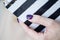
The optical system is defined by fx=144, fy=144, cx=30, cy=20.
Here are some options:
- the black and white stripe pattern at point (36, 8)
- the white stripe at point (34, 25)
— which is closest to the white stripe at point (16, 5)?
the black and white stripe pattern at point (36, 8)

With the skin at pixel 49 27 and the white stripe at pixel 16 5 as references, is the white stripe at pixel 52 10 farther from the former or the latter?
the white stripe at pixel 16 5

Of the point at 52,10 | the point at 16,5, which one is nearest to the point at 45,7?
the point at 52,10

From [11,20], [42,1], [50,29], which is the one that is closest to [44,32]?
[50,29]

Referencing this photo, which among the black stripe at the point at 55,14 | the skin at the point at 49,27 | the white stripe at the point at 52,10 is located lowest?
the skin at the point at 49,27

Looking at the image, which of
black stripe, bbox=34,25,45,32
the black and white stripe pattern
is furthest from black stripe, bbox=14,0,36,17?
black stripe, bbox=34,25,45,32

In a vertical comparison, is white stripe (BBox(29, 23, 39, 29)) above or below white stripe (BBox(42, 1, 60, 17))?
below

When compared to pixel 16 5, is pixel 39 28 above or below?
below

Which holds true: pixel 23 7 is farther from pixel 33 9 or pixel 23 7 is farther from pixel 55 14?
pixel 55 14

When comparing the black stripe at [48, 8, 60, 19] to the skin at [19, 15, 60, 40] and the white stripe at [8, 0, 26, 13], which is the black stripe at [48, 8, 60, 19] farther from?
the white stripe at [8, 0, 26, 13]

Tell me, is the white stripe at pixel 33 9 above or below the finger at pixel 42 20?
above

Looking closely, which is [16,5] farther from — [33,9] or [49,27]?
[49,27]
